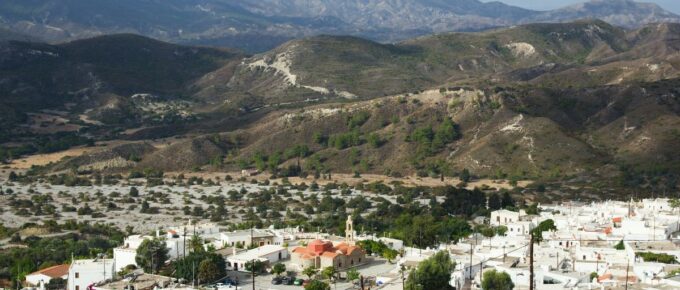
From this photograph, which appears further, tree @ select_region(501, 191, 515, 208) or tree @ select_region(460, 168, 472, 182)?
tree @ select_region(460, 168, 472, 182)

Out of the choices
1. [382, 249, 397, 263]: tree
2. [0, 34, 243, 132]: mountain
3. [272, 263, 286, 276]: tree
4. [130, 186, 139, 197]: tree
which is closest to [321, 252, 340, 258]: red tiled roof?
[272, 263, 286, 276]: tree

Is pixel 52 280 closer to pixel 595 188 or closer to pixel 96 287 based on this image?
pixel 96 287

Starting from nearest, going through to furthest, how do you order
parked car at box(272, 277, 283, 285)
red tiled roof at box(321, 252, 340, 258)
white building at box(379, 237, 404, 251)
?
parked car at box(272, 277, 283, 285)
red tiled roof at box(321, 252, 340, 258)
white building at box(379, 237, 404, 251)

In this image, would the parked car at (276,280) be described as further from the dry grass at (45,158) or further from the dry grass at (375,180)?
the dry grass at (45,158)

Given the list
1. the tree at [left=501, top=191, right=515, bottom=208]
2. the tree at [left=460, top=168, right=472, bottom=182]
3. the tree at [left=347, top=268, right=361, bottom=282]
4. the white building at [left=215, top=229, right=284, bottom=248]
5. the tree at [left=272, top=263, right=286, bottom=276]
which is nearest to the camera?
the tree at [left=347, top=268, right=361, bottom=282]

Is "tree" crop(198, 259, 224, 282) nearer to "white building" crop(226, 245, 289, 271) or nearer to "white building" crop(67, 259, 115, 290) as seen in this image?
"white building" crop(226, 245, 289, 271)

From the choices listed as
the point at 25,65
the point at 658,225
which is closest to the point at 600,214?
the point at 658,225
